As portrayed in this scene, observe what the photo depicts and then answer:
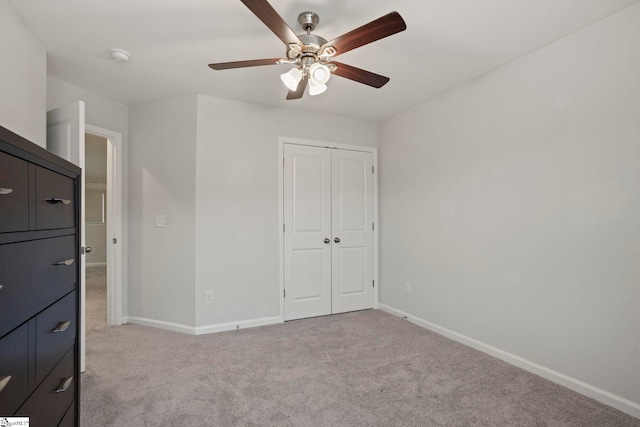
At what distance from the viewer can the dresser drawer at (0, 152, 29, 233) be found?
81 centimetres

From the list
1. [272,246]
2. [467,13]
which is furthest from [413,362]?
[467,13]

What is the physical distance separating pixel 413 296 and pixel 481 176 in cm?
150

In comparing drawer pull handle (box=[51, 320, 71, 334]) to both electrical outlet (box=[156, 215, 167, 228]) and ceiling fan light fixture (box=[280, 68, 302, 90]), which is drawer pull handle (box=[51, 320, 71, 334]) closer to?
ceiling fan light fixture (box=[280, 68, 302, 90])

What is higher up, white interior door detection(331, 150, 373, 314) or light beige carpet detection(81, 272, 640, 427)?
white interior door detection(331, 150, 373, 314)

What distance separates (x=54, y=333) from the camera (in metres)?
1.14

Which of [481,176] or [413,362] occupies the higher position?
[481,176]

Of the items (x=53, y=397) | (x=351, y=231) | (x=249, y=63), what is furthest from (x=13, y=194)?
(x=351, y=231)

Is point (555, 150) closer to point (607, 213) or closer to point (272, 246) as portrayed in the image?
point (607, 213)

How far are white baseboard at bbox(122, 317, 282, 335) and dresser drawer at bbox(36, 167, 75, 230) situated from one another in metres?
2.11

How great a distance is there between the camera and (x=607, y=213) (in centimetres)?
196

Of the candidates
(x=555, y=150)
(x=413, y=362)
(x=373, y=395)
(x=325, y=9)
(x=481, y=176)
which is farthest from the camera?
(x=481, y=176)

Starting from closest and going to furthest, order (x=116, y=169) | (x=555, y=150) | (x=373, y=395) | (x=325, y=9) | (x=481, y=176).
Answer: (x=325, y=9), (x=373, y=395), (x=555, y=150), (x=481, y=176), (x=116, y=169)

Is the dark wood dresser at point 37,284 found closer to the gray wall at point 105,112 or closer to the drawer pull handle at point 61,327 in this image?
the drawer pull handle at point 61,327

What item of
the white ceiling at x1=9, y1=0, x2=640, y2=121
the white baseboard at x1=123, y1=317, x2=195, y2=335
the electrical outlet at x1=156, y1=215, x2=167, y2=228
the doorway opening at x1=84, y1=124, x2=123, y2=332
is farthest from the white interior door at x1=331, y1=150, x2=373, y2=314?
the doorway opening at x1=84, y1=124, x2=123, y2=332
